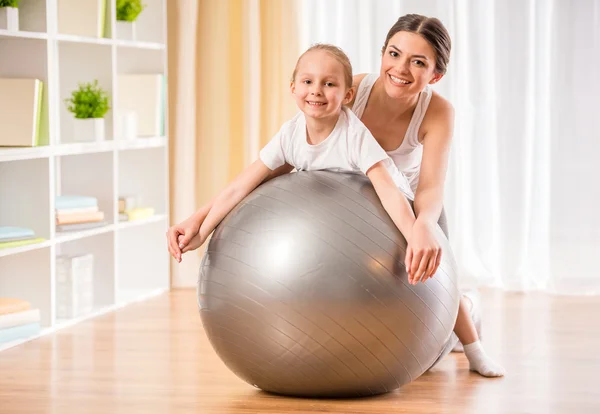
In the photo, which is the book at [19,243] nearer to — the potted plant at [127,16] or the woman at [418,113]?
the potted plant at [127,16]

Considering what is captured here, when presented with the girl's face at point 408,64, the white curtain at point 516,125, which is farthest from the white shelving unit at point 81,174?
the girl's face at point 408,64

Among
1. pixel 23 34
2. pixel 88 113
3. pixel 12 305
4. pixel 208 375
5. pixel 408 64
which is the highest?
pixel 23 34

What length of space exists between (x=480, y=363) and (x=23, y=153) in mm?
1699

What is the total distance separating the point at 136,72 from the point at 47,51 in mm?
1065

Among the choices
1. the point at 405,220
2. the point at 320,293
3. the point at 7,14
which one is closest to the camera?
the point at 320,293

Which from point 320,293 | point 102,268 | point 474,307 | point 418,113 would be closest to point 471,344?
point 474,307

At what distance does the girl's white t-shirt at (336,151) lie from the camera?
8.71ft

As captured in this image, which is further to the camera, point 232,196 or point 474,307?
point 474,307

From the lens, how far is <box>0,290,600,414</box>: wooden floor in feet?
8.78

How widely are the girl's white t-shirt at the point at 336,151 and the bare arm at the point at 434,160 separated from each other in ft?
0.18

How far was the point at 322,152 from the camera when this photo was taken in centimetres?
272

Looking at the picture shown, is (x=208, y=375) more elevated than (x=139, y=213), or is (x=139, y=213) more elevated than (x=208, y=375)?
(x=139, y=213)

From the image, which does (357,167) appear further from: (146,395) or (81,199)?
(81,199)

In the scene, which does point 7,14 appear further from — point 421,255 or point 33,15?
point 421,255
